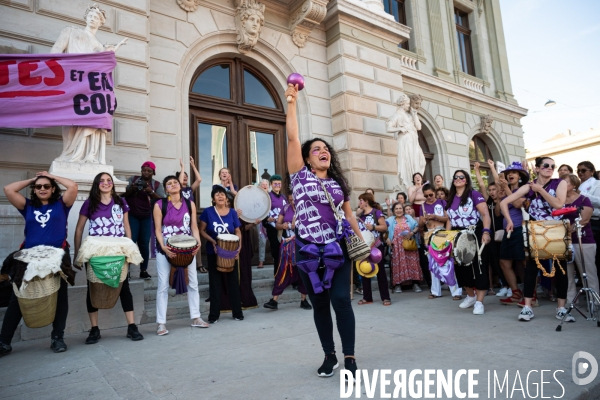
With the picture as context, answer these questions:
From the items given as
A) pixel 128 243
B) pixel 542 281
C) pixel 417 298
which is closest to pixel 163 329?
pixel 128 243

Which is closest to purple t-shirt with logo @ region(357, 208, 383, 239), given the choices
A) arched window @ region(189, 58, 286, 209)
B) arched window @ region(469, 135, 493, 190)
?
arched window @ region(189, 58, 286, 209)

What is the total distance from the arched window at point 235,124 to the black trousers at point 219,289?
365 centimetres

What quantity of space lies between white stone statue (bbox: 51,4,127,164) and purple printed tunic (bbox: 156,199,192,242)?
A: 1840 mm

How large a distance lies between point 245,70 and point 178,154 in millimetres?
3387

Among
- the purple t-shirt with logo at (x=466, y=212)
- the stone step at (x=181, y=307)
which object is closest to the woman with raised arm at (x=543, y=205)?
the purple t-shirt with logo at (x=466, y=212)

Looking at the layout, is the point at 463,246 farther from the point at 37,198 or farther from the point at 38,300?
the point at 37,198

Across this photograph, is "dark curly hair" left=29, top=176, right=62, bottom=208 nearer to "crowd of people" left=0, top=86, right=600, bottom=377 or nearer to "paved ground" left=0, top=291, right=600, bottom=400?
"crowd of people" left=0, top=86, right=600, bottom=377

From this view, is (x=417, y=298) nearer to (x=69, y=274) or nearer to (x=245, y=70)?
(x=69, y=274)

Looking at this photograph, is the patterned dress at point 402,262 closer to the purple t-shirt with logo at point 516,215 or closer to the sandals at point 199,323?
the purple t-shirt with logo at point 516,215

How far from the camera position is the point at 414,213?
9125 mm

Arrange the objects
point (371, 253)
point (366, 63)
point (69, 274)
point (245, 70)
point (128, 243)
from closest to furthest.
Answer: point (371, 253), point (69, 274), point (128, 243), point (245, 70), point (366, 63)

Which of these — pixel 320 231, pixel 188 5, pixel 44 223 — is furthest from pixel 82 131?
pixel 320 231

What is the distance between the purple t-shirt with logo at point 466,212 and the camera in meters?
5.86

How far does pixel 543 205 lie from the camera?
5.44 meters
